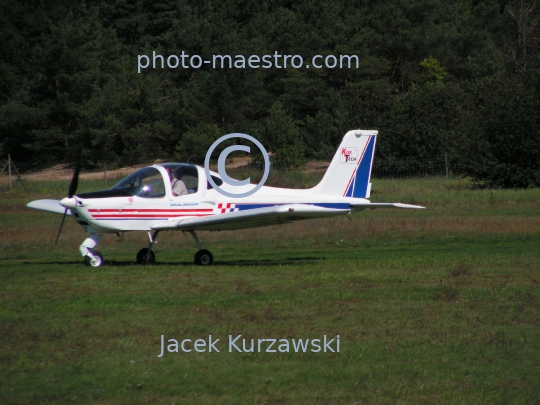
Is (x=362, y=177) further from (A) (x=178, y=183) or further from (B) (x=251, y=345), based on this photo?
(B) (x=251, y=345)

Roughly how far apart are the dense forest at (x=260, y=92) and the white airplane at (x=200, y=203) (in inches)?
936

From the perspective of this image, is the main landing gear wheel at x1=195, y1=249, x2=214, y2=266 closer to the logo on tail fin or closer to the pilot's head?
A: the pilot's head

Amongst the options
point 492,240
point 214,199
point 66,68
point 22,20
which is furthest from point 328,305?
point 22,20

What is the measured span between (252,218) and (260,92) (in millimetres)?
34861

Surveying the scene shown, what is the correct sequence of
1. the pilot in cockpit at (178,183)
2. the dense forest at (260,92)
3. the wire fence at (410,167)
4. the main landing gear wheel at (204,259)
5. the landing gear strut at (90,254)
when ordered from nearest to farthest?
the landing gear strut at (90,254), the pilot in cockpit at (178,183), the main landing gear wheel at (204,259), the dense forest at (260,92), the wire fence at (410,167)

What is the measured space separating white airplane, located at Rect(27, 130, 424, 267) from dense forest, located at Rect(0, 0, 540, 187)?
23.8 metres

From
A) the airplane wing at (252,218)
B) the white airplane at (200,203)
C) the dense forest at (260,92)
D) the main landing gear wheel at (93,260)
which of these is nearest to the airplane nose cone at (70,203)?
the white airplane at (200,203)

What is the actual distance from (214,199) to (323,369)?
25.1ft

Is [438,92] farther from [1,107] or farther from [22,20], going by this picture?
[22,20]

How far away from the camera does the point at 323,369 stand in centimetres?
733

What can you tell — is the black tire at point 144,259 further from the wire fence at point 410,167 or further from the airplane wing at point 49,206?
the wire fence at point 410,167

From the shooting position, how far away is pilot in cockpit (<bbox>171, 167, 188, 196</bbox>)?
14375 mm

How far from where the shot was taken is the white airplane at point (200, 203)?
13.9m

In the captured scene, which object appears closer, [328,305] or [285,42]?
[328,305]
